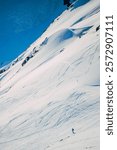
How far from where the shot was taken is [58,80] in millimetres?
31953

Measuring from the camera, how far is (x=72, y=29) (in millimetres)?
48750

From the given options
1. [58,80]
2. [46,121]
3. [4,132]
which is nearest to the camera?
[46,121]

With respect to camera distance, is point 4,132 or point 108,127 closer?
point 108,127

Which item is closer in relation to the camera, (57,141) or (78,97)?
(57,141)

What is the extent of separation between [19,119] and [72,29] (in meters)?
24.0

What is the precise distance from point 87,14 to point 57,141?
125 feet

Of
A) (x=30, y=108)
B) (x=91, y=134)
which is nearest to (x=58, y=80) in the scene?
(x=30, y=108)

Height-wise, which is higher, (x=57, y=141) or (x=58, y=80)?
(x=58, y=80)

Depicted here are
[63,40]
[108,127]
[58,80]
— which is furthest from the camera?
[63,40]

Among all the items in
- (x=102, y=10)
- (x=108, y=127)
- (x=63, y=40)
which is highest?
(x=63, y=40)

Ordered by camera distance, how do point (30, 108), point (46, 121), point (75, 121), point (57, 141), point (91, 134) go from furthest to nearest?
point (30, 108)
point (46, 121)
point (75, 121)
point (57, 141)
point (91, 134)

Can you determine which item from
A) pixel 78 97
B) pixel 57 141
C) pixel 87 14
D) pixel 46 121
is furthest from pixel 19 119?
pixel 87 14

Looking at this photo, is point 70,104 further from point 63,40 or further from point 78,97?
point 63,40

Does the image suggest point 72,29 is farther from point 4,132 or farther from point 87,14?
point 4,132
